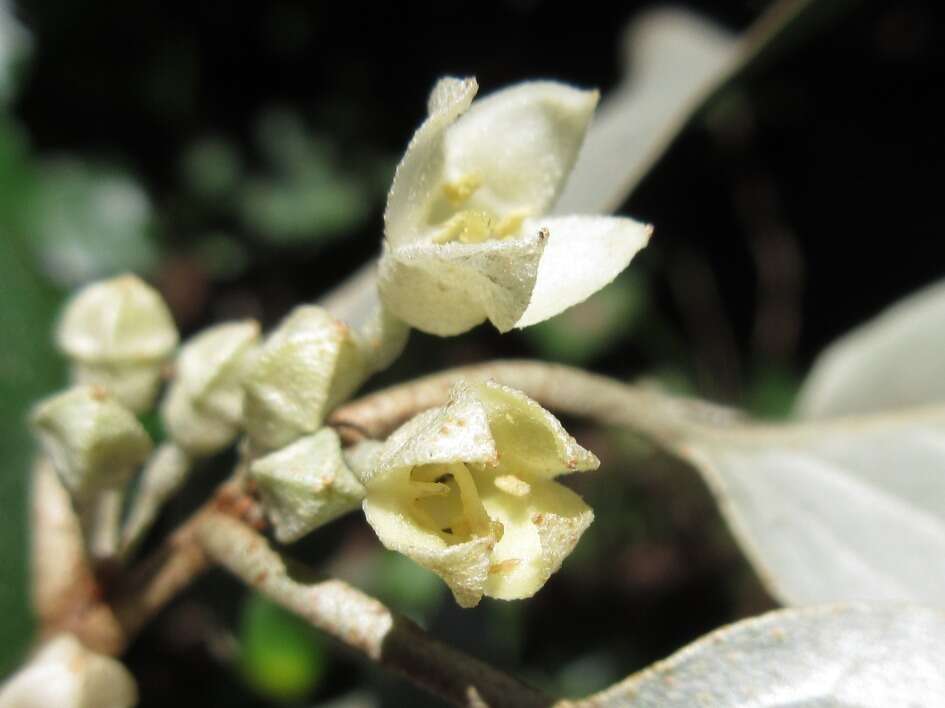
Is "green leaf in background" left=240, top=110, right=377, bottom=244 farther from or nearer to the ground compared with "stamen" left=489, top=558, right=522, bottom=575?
farther from the ground

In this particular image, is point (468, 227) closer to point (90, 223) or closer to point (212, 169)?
point (90, 223)

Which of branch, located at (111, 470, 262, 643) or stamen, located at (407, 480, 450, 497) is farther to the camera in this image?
branch, located at (111, 470, 262, 643)

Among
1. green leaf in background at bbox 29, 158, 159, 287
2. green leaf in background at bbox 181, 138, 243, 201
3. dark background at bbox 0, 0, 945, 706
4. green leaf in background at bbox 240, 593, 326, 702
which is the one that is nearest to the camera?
green leaf in background at bbox 240, 593, 326, 702

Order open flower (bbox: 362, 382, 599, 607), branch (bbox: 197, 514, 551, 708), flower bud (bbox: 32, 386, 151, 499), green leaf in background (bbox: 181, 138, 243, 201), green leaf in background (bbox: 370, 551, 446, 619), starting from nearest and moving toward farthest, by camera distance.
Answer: open flower (bbox: 362, 382, 599, 607) → branch (bbox: 197, 514, 551, 708) → flower bud (bbox: 32, 386, 151, 499) → green leaf in background (bbox: 370, 551, 446, 619) → green leaf in background (bbox: 181, 138, 243, 201)

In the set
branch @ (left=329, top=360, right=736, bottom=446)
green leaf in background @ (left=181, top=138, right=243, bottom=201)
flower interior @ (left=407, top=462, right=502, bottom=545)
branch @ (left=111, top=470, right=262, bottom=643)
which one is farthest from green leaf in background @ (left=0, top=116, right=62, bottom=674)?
green leaf in background @ (left=181, top=138, right=243, bottom=201)

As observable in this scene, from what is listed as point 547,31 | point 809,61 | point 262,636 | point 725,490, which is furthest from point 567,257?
point 809,61

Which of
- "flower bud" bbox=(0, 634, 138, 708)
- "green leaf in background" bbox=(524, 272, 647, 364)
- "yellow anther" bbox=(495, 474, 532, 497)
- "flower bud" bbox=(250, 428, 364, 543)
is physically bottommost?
"flower bud" bbox=(0, 634, 138, 708)

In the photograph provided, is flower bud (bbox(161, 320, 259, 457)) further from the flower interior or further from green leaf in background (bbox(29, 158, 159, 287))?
green leaf in background (bbox(29, 158, 159, 287))
